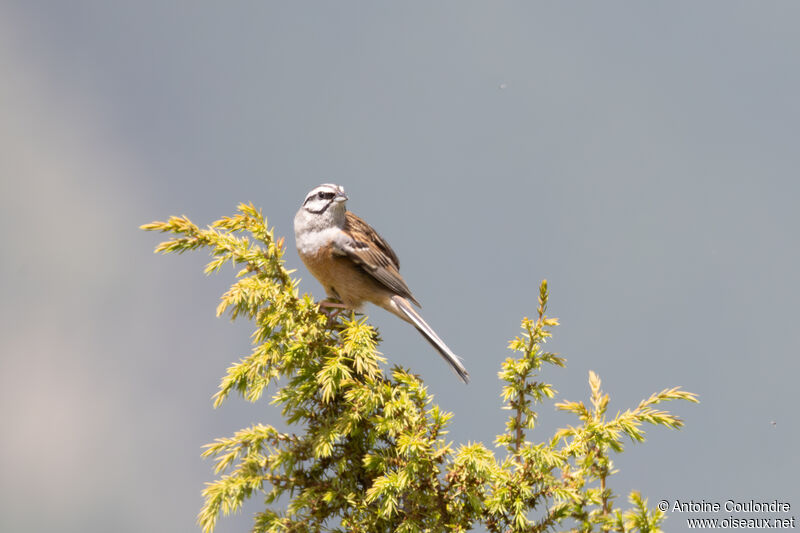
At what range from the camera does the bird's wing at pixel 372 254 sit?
2.85 m

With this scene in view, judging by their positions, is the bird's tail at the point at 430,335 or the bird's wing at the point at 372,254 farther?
the bird's wing at the point at 372,254

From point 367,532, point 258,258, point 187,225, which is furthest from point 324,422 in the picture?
point 187,225

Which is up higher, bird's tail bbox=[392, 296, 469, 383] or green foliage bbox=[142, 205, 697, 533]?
bird's tail bbox=[392, 296, 469, 383]

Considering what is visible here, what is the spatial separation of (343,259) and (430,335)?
0.47 m

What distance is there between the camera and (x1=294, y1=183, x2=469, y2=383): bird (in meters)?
2.86

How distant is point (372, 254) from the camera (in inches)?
114

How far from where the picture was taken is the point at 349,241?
288 cm

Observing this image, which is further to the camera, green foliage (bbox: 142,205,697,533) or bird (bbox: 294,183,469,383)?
bird (bbox: 294,183,469,383)

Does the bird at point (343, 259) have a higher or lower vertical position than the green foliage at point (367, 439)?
higher

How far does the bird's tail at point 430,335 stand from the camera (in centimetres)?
254

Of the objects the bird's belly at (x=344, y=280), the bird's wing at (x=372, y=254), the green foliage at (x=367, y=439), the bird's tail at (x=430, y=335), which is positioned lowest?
the green foliage at (x=367, y=439)

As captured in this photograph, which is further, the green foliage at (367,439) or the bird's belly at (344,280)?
the bird's belly at (344,280)

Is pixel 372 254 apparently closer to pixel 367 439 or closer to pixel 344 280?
pixel 344 280

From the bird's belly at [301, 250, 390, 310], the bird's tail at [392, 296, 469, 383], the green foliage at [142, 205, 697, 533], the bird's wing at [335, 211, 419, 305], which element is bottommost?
the green foliage at [142, 205, 697, 533]
